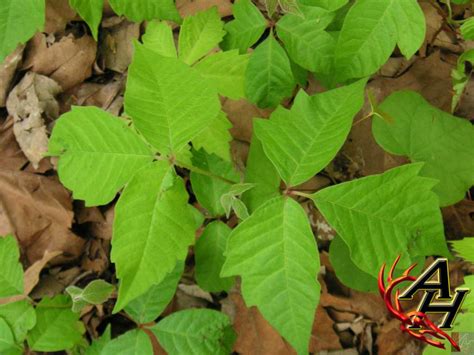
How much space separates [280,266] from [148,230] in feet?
1.05

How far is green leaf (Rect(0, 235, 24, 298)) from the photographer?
171cm

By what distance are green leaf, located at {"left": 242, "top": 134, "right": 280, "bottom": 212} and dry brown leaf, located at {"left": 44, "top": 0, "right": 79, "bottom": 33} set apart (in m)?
1.09

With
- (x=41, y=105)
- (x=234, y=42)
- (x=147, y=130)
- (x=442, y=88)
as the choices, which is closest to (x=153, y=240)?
(x=147, y=130)

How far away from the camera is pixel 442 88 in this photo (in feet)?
6.10

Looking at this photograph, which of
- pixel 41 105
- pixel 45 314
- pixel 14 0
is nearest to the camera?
pixel 14 0

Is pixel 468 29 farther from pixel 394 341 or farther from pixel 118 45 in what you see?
pixel 118 45

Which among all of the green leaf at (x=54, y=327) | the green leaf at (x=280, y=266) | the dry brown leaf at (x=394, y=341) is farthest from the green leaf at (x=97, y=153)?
the dry brown leaf at (x=394, y=341)

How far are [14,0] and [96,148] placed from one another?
56cm

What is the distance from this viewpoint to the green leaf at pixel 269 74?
1576 millimetres

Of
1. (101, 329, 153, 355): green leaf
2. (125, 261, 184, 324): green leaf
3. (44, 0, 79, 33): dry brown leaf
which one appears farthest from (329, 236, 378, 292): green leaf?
(44, 0, 79, 33): dry brown leaf

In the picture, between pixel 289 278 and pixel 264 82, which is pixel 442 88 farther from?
pixel 289 278

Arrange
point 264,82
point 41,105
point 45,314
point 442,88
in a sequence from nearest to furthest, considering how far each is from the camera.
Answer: point 264,82 → point 45,314 → point 442,88 → point 41,105

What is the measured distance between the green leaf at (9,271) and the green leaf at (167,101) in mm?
847

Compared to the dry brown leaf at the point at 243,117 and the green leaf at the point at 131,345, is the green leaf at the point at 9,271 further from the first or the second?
the dry brown leaf at the point at 243,117
